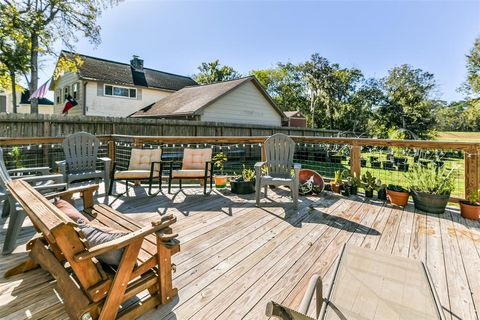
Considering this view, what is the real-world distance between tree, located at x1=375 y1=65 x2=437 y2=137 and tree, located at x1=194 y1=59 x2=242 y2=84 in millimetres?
16979

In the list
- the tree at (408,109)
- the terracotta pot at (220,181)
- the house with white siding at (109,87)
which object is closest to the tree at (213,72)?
the house with white siding at (109,87)

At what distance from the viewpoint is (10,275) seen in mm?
2008

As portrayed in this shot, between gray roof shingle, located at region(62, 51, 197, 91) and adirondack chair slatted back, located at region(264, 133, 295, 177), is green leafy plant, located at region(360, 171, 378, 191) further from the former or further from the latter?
gray roof shingle, located at region(62, 51, 197, 91)

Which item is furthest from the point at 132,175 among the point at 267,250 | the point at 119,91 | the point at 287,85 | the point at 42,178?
the point at 287,85

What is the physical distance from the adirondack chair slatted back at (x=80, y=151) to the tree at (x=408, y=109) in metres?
22.9

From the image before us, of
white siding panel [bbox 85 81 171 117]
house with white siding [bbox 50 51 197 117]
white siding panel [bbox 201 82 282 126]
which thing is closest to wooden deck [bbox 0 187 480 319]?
white siding panel [bbox 201 82 282 126]

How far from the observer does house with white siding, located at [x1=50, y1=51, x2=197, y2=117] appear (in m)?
13.7

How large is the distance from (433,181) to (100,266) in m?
4.30

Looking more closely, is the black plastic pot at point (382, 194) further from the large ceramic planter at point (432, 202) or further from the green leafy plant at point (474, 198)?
the green leafy plant at point (474, 198)

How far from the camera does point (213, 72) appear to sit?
30.1 m

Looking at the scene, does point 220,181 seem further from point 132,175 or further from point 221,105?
point 221,105

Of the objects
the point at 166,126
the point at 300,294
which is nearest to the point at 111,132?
the point at 166,126

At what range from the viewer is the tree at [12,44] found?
9.52 m

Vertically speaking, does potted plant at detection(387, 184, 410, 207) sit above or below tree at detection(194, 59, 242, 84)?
below
